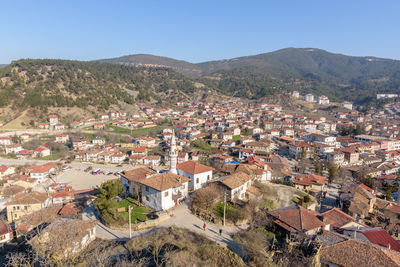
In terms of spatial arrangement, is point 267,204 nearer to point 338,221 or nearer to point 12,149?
point 338,221

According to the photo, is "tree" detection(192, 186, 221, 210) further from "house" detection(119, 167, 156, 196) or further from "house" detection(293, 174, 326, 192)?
"house" detection(293, 174, 326, 192)

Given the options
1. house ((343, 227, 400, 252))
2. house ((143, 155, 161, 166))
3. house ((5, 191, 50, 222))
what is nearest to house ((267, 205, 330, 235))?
house ((343, 227, 400, 252))

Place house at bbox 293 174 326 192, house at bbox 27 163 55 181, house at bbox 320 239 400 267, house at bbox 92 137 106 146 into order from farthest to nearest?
house at bbox 92 137 106 146 → house at bbox 27 163 55 181 → house at bbox 293 174 326 192 → house at bbox 320 239 400 267

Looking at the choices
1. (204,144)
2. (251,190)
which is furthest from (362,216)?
(204,144)

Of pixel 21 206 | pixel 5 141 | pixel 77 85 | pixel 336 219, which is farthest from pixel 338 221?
pixel 77 85

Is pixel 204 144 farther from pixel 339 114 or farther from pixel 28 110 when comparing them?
pixel 339 114
